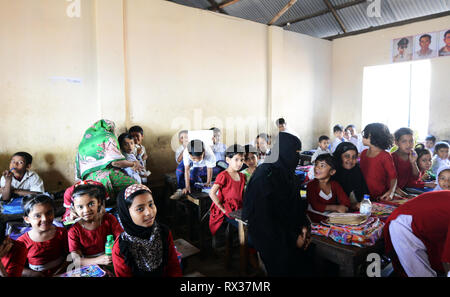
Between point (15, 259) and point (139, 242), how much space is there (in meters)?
0.72

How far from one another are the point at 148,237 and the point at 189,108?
4.36 m

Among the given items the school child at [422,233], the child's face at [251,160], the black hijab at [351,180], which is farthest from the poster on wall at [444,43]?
the school child at [422,233]

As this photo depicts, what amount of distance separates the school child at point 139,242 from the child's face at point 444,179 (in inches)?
94.4

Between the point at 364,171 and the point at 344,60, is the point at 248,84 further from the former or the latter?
the point at 364,171

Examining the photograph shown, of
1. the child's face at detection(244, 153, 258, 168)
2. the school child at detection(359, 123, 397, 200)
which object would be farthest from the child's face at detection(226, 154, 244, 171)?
the school child at detection(359, 123, 397, 200)

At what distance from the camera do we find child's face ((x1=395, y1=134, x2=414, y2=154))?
303cm

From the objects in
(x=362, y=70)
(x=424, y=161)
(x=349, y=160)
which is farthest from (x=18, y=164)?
(x=362, y=70)

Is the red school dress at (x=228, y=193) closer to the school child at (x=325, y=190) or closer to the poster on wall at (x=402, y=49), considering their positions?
the school child at (x=325, y=190)

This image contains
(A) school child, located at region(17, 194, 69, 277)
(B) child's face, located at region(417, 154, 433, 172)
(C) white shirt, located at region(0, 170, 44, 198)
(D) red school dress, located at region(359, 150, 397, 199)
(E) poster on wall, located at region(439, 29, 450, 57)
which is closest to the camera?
(A) school child, located at region(17, 194, 69, 277)

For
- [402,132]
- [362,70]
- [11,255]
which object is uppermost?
[362,70]

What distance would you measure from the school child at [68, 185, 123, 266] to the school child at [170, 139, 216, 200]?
146cm

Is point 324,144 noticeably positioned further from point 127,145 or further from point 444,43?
point 444,43

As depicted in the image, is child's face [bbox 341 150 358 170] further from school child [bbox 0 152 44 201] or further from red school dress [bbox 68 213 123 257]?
school child [bbox 0 152 44 201]

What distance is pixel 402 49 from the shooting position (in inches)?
279
